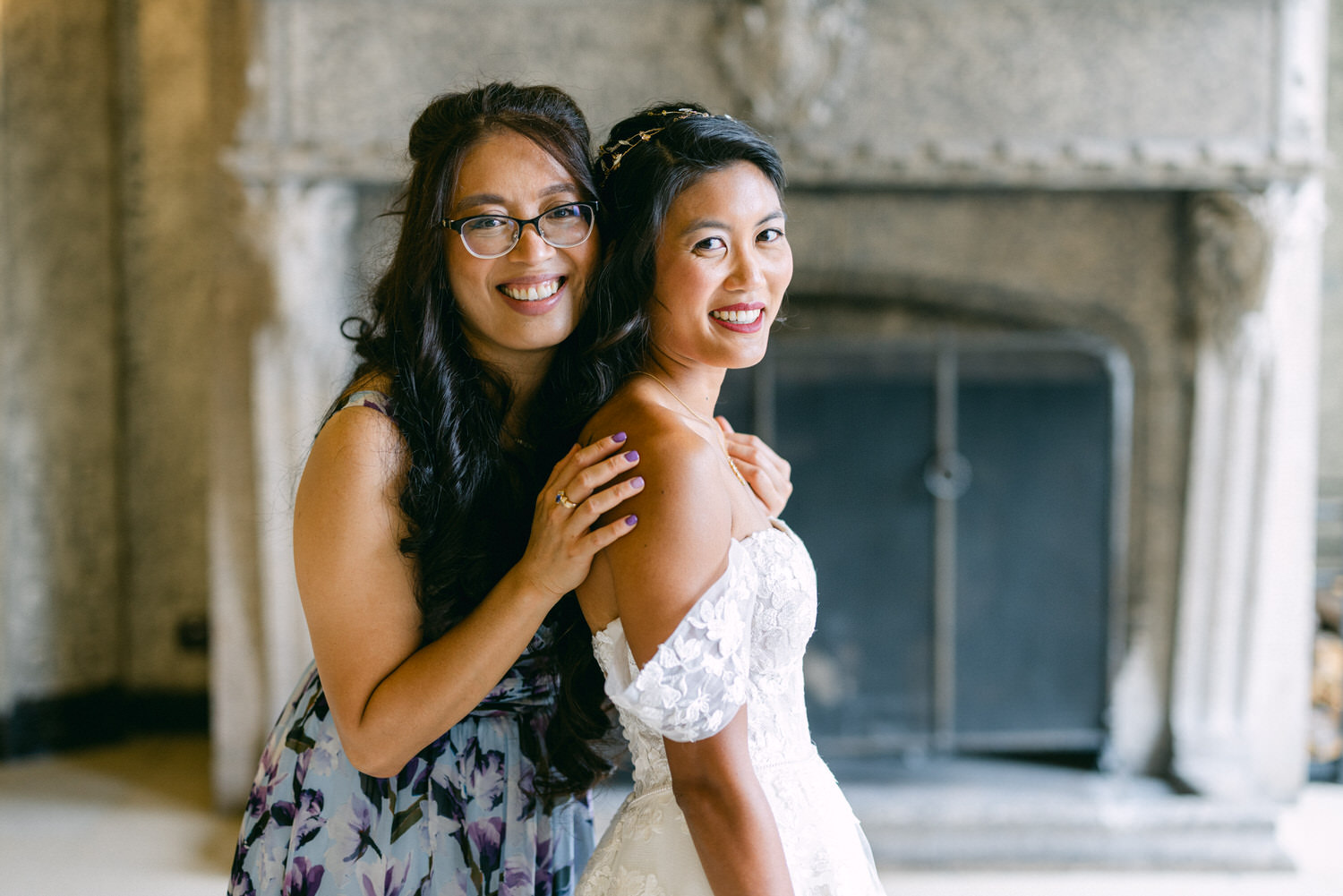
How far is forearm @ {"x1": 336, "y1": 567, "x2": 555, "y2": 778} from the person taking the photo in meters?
1.19

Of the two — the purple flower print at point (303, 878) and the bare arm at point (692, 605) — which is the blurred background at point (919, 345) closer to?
the purple flower print at point (303, 878)

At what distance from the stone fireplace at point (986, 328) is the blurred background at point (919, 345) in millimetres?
11

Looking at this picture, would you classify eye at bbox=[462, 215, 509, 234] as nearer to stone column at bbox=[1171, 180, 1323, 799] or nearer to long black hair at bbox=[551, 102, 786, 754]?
long black hair at bbox=[551, 102, 786, 754]

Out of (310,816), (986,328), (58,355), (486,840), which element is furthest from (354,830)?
(58,355)

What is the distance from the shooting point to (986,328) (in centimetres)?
335

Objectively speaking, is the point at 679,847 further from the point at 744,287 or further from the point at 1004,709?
the point at 1004,709

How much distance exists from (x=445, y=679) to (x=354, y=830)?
1.04 ft

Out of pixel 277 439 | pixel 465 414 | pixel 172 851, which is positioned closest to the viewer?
pixel 465 414

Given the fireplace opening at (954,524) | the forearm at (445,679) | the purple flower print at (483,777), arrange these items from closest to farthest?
the forearm at (445,679) → the purple flower print at (483,777) → the fireplace opening at (954,524)

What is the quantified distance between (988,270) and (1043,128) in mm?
431

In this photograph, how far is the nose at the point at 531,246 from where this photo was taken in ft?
4.15

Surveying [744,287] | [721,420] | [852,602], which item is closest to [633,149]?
[744,287]

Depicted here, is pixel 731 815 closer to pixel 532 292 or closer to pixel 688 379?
pixel 688 379

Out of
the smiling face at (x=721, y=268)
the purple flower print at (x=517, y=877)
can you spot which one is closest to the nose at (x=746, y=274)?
the smiling face at (x=721, y=268)
